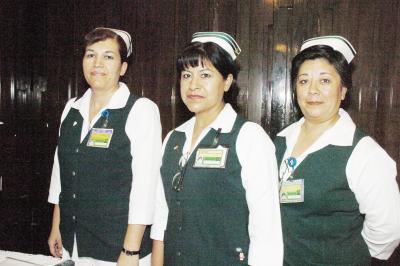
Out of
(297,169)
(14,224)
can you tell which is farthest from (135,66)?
(297,169)

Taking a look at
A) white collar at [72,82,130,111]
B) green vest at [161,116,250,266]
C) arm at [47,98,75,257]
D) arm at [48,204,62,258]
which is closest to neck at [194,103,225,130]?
green vest at [161,116,250,266]

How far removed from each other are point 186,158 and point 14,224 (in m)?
2.39

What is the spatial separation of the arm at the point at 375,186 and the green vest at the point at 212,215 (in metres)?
0.49

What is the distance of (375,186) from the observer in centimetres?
143

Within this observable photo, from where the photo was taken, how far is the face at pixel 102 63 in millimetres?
1711

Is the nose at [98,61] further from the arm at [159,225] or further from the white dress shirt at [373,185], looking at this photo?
the white dress shirt at [373,185]

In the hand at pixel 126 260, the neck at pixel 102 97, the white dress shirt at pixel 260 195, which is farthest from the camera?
the neck at pixel 102 97

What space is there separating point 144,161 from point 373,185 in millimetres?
962

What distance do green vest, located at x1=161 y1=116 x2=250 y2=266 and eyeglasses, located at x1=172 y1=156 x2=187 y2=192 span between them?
2cm

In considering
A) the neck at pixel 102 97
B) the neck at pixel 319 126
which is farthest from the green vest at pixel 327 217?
the neck at pixel 102 97

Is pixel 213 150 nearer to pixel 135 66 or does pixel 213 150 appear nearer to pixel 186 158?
pixel 186 158

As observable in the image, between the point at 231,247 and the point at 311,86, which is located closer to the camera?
the point at 231,247

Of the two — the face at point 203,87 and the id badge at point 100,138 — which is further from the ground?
the face at point 203,87

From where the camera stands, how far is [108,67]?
67.7 inches
